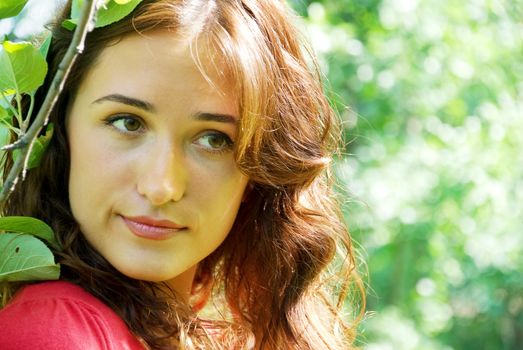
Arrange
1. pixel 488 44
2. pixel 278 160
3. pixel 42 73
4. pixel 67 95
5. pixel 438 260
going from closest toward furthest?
pixel 42 73, pixel 67 95, pixel 278 160, pixel 488 44, pixel 438 260

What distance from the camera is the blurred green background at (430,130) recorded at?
17.5 feet

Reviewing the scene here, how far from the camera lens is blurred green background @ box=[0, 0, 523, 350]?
17.5ft

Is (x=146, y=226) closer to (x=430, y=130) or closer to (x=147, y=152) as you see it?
(x=147, y=152)

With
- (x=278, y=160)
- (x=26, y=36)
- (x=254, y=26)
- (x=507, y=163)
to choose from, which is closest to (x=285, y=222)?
(x=278, y=160)

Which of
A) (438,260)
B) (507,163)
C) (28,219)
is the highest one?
(28,219)

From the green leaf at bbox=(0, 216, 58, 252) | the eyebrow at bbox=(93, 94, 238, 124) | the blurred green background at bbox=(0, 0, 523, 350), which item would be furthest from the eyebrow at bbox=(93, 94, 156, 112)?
the blurred green background at bbox=(0, 0, 523, 350)

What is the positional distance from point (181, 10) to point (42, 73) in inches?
13.3

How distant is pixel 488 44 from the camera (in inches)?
222

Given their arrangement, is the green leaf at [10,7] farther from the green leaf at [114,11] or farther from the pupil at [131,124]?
the pupil at [131,124]

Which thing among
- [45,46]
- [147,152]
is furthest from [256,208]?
[45,46]

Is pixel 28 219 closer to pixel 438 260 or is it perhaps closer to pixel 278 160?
pixel 278 160

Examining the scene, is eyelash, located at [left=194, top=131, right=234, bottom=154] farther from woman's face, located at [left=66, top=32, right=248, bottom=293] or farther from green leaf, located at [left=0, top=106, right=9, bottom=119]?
green leaf, located at [left=0, top=106, right=9, bottom=119]

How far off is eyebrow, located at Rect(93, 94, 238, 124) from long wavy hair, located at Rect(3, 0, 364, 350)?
4 centimetres

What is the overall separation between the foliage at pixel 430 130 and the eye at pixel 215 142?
10.2 ft
